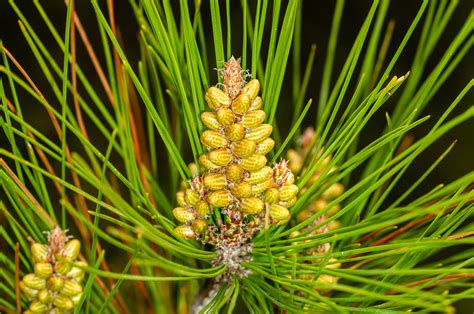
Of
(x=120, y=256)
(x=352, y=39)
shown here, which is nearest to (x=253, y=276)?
(x=120, y=256)

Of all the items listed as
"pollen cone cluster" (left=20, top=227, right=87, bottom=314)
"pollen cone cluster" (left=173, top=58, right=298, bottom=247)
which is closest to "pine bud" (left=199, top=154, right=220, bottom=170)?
"pollen cone cluster" (left=173, top=58, right=298, bottom=247)

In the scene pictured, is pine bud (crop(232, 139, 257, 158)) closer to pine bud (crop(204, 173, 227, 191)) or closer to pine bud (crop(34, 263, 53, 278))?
pine bud (crop(204, 173, 227, 191))

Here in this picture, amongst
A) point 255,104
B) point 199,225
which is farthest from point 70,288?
point 255,104

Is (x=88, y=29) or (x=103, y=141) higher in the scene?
(x=88, y=29)

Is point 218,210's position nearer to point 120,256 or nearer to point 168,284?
point 168,284

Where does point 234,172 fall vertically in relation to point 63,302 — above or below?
above

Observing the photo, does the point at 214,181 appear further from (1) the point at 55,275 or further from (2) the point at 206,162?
(1) the point at 55,275
